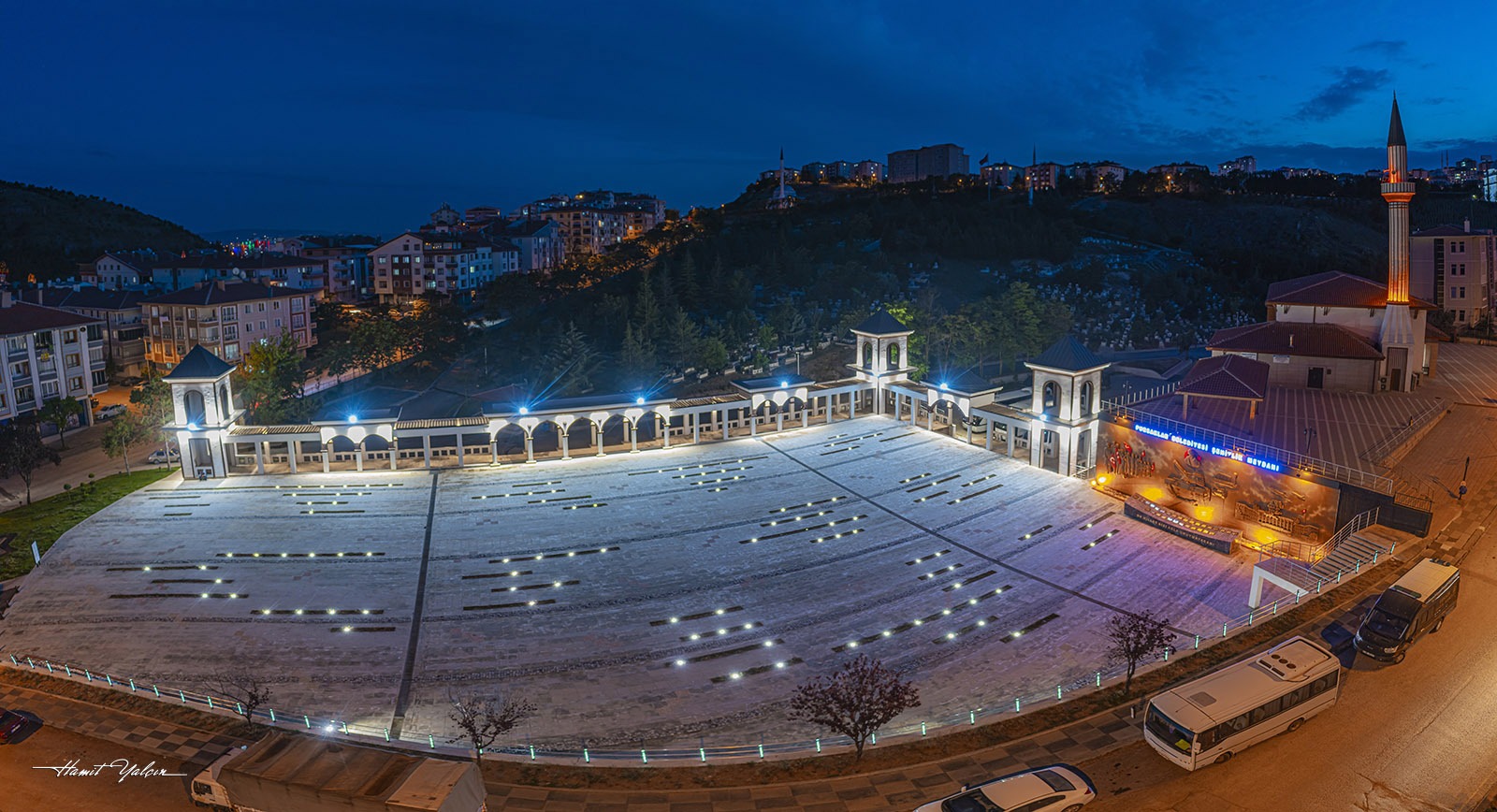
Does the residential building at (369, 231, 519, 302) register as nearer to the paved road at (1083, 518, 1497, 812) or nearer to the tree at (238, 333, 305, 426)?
the tree at (238, 333, 305, 426)

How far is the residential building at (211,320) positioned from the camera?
53938mm

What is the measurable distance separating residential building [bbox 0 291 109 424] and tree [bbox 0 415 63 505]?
17.1 feet

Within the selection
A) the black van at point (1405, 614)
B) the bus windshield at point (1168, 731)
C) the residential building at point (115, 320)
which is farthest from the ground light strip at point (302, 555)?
the residential building at point (115, 320)

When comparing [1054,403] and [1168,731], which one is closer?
[1168,731]

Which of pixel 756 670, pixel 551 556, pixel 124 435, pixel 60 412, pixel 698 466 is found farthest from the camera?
pixel 60 412

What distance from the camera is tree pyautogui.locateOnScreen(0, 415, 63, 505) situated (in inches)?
1247

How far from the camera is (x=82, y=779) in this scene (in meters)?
14.3

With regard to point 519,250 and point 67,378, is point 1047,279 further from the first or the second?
point 67,378

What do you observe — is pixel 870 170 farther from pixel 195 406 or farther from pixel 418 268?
pixel 195 406

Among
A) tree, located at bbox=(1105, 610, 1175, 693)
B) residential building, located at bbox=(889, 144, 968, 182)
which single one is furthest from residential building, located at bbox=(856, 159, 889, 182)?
tree, located at bbox=(1105, 610, 1175, 693)

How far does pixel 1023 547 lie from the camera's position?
2472 centimetres

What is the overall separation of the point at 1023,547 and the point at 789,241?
69.5 m

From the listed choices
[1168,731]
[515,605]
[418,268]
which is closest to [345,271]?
[418,268]

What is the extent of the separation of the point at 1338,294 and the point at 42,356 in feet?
203
